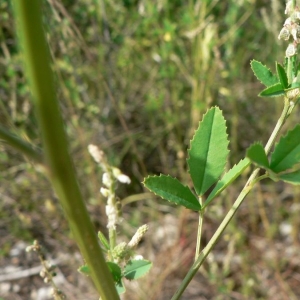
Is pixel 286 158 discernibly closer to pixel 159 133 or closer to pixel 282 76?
pixel 282 76

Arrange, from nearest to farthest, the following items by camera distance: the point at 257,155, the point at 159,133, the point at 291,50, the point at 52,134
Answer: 1. the point at 52,134
2. the point at 257,155
3. the point at 291,50
4. the point at 159,133

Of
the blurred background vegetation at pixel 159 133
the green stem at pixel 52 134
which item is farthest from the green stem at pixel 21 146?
the blurred background vegetation at pixel 159 133

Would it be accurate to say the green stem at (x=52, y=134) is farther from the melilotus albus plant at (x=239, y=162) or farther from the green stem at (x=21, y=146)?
the melilotus albus plant at (x=239, y=162)

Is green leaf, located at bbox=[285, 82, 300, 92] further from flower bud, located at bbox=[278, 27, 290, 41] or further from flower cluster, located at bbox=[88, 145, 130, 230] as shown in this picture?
flower cluster, located at bbox=[88, 145, 130, 230]

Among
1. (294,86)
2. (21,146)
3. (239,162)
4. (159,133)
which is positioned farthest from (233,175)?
(159,133)

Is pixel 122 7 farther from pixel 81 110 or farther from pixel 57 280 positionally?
pixel 57 280

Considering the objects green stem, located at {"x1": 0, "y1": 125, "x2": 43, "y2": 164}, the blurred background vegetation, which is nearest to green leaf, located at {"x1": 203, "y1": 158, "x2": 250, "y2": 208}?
green stem, located at {"x1": 0, "y1": 125, "x2": 43, "y2": 164}

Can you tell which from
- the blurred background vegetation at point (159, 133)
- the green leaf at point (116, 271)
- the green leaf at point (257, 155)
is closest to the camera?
the green leaf at point (257, 155)
